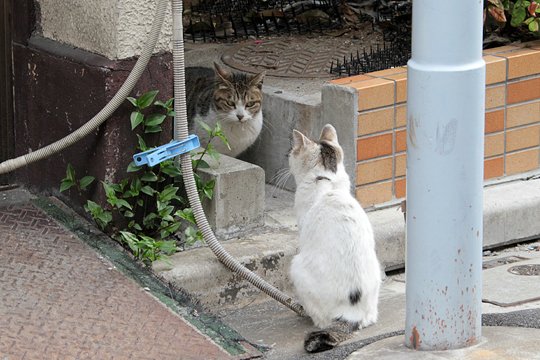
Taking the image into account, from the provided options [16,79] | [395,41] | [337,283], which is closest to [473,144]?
[337,283]

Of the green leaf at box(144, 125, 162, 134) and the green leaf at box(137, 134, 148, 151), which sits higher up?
the green leaf at box(144, 125, 162, 134)

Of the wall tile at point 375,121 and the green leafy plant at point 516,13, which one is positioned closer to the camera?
the wall tile at point 375,121

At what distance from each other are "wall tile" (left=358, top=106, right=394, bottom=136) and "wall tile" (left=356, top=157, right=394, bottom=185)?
0.17 meters

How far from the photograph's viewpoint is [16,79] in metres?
5.70

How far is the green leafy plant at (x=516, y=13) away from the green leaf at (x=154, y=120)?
2.15 m

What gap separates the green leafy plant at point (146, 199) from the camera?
5.12 m

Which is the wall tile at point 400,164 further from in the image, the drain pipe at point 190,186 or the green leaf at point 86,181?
the green leaf at point 86,181

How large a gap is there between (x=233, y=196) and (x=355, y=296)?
995 mm

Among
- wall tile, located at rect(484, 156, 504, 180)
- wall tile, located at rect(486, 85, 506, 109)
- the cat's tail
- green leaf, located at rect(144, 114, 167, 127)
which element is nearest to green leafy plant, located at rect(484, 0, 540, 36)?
wall tile, located at rect(486, 85, 506, 109)

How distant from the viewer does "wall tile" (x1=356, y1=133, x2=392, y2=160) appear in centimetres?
577

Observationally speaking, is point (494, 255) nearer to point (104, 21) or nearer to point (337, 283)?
point (337, 283)

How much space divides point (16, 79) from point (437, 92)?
2.60m

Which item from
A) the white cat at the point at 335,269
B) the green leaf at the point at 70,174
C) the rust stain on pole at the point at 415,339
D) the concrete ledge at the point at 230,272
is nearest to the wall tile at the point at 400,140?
the concrete ledge at the point at 230,272

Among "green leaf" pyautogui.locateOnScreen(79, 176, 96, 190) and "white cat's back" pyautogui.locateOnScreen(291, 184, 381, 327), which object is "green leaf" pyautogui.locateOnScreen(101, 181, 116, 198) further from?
"white cat's back" pyautogui.locateOnScreen(291, 184, 381, 327)
